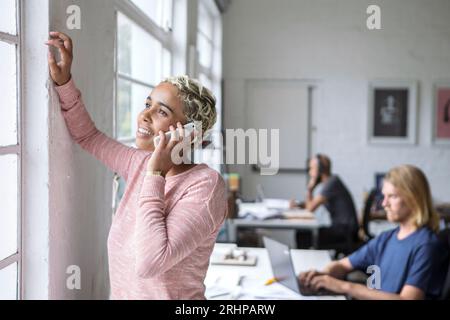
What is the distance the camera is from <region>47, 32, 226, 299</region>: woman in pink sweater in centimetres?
51

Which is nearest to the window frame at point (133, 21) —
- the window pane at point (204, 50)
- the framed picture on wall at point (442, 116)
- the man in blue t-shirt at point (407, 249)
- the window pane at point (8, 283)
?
the window pane at point (204, 50)

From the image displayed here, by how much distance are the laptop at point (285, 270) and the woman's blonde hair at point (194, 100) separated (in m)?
0.57

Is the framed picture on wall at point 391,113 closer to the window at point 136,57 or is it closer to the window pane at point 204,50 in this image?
the window pane at point 204,50

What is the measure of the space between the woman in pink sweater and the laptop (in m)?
0.47

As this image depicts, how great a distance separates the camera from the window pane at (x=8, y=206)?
1.70 feet

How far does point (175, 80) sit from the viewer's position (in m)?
0.51

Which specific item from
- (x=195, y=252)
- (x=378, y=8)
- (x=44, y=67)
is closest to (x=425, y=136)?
(x=378, y=8)

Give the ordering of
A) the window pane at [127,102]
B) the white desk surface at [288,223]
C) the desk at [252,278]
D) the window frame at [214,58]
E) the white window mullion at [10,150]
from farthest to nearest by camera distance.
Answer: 1. the white desk surface at [288,223]
2. the desk at [252,278]
3. the window frame at [214,58]
4. the window pane at [127,102]
5. the white window mullion at [10,150]

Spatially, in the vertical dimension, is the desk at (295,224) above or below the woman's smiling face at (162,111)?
below

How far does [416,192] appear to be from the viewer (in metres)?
1.05

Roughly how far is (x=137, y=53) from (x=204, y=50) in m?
0.16

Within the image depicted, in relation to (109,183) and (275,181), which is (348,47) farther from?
(109,183)

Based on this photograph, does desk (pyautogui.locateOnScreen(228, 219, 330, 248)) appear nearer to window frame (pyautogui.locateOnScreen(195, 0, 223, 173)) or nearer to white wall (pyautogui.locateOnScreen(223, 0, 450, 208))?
white wall (pyautogui.locateOnScreen(223, 0, 450, 208))

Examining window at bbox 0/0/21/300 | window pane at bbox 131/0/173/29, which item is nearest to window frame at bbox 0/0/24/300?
window at bbox 0/0/21/300
